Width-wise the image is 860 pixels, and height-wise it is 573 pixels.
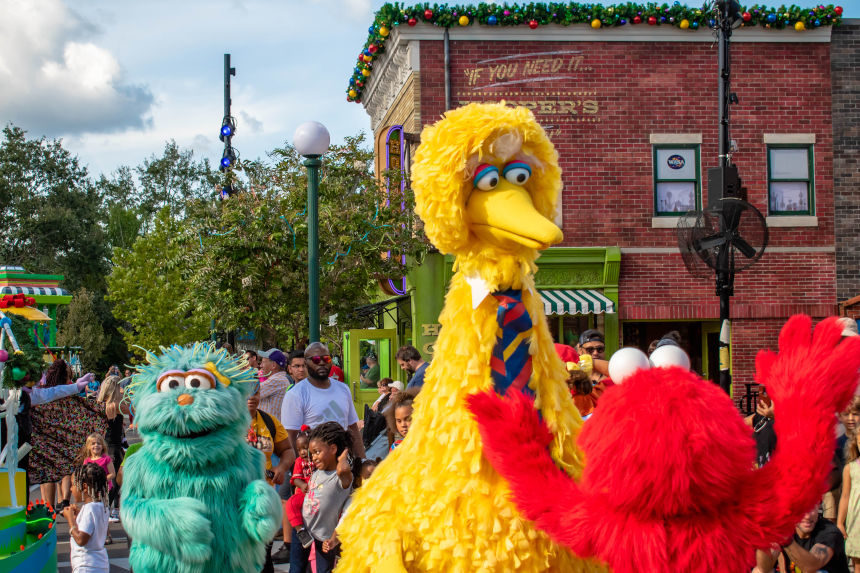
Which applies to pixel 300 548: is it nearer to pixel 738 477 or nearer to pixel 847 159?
pixel 738 477

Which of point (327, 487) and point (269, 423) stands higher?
point (269, 423)

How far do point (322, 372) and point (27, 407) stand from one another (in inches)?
133

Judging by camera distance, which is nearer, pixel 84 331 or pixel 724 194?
pixel 724 194

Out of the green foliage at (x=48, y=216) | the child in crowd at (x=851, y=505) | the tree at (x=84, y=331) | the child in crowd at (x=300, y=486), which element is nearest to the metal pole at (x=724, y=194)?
the child in crowd at (x=851, y=505)

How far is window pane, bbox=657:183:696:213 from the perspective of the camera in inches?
619

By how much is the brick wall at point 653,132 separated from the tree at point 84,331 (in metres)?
23.2

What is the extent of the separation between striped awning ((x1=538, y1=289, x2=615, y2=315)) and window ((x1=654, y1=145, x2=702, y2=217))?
6.08 ft

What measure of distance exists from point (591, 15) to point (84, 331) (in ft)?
83.5

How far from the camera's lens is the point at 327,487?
5473 millimetres

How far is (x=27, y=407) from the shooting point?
28.9 ft

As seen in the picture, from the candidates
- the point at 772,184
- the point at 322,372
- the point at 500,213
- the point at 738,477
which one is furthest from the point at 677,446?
the point at 772,184

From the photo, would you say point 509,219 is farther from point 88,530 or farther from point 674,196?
point 674,196

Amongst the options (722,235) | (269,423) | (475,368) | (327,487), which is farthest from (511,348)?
(722,235)

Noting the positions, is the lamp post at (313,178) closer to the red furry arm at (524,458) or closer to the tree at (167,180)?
the red furry arm at (524,458)
